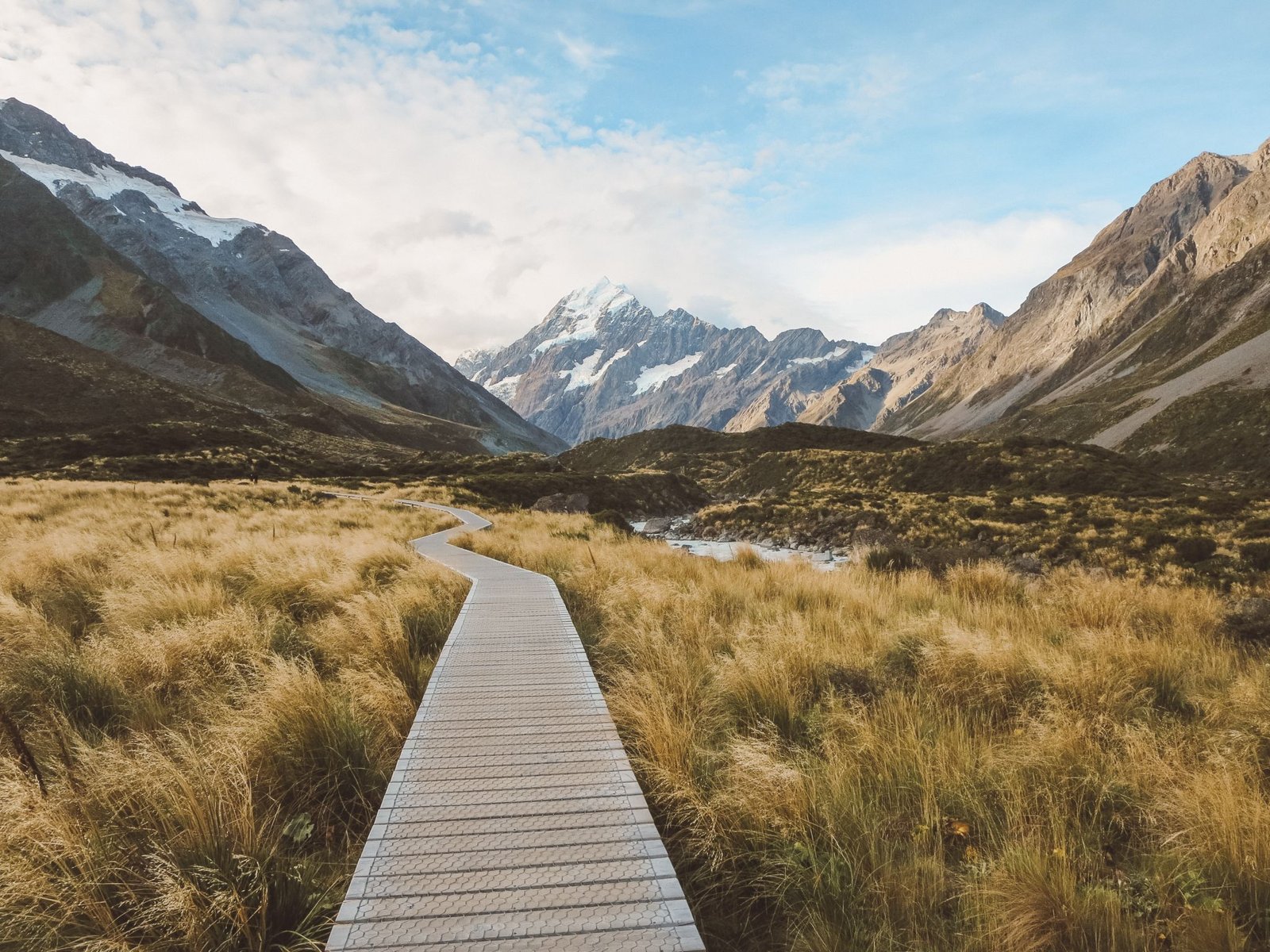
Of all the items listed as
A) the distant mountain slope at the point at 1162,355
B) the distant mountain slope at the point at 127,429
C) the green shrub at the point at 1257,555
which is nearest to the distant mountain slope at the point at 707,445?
the distant mountain slope at the point at 1162,355

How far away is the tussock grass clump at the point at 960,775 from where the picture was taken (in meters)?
2.77

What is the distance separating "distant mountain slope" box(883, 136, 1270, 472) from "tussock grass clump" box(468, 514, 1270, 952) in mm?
76417

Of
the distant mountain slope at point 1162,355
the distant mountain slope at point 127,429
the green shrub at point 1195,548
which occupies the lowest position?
the green shrub at point 1195,548

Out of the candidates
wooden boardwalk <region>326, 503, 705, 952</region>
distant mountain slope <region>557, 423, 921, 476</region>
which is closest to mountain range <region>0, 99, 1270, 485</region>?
distant mountain slope <region>557, 423, 921, 476</region>

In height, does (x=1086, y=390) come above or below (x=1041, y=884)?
above

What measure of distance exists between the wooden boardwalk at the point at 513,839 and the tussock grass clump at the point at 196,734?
344 millimetres

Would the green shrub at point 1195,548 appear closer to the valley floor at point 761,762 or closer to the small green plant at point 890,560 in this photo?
the small green plant at point 890,560

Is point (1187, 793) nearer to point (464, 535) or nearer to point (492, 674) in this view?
point (492, 674)

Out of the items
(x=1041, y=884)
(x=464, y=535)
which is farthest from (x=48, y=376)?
(x=1041, y=884)

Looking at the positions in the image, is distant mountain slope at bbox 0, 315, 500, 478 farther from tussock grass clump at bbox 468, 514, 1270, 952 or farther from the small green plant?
tussock grass clump at bbox 468, 514, 1270, 952

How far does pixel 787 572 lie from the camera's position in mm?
10625

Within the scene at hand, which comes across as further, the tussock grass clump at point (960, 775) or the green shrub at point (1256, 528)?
the green shrub at point (1256, 528)

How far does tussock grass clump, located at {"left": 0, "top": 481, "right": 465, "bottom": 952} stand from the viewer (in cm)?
287

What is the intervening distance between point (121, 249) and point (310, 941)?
242 meters
